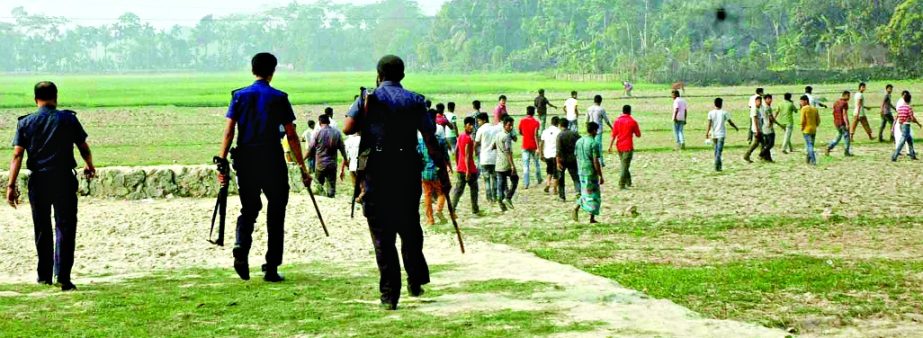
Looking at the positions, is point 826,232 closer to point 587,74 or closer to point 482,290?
point 482,290

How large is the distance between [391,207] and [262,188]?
150cm

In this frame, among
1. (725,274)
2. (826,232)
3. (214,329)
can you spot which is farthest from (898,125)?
(214,329)

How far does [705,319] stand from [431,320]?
1742 mm

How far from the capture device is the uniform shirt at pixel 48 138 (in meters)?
10.1

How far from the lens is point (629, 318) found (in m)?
8.49

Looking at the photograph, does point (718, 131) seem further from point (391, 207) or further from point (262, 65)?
point (391, 207)

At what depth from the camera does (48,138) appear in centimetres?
1006

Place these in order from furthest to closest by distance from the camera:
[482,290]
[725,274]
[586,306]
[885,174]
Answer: [885,174] < [725,274] < [482,290] < [586,306]

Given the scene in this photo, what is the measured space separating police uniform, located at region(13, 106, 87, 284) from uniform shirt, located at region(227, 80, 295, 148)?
1.29 m

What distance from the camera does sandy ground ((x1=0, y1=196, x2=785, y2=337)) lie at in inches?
336

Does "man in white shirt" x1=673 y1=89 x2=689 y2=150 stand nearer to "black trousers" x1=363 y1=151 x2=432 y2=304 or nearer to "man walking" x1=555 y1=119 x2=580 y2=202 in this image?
"man walking" x1=555 y1=119 x2=580 y2=202

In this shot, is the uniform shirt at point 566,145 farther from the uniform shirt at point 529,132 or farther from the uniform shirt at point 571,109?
the uniform shirt at point 571,109

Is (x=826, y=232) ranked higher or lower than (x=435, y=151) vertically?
lower

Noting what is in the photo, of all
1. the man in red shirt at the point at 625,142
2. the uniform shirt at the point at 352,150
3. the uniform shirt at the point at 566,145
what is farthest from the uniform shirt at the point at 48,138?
the man in red shirt at the point at 625,142
